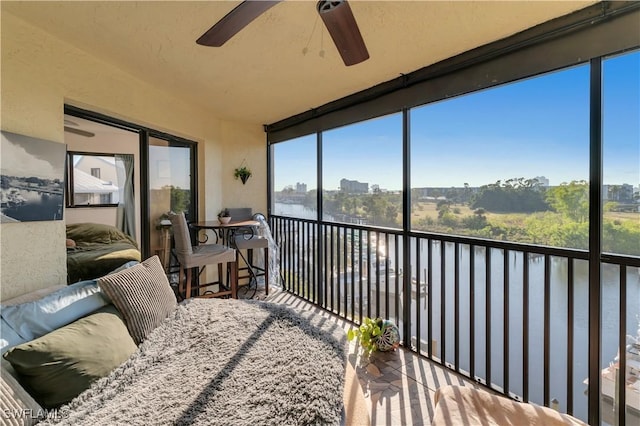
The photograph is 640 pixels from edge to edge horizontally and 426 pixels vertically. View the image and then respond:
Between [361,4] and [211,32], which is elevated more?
[361,4]

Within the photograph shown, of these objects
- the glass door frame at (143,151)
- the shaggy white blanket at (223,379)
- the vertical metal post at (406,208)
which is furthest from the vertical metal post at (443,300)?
the glass door frame at (143,151)

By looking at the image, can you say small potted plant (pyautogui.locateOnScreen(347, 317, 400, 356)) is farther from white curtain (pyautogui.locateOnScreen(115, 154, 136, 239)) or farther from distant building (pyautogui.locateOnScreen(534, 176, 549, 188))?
white curtain (pyautogui.locateOnScreen(115, 154, 136, 239))

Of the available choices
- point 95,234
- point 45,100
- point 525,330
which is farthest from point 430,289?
point 45,100

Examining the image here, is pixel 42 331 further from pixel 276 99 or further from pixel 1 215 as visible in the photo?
pixel 276 99

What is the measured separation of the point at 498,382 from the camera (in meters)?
2.16

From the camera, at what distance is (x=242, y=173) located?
169 inches

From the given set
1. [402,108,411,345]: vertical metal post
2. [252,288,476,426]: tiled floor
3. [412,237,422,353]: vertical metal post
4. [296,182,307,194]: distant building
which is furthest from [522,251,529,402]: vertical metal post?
[296,182,307,194]: distant building

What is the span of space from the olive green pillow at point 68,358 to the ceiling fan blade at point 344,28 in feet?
5.83

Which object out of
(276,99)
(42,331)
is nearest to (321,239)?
(276,99)

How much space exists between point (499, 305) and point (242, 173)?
346cm

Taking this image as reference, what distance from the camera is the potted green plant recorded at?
169 inches

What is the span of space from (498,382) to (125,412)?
7.65 feet

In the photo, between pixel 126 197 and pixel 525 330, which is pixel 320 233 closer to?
pixel 126 197

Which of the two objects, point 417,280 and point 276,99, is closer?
point 417,280
